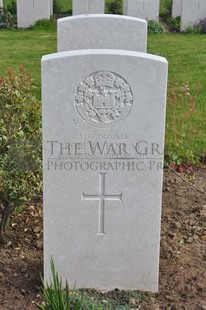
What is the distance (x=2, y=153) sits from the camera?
461cm

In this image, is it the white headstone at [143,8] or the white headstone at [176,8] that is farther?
the white headstone at [176,8]

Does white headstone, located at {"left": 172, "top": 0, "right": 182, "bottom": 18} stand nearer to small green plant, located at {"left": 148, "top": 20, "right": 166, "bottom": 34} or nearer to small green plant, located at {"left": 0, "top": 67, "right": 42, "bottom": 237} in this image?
small green plant, located at {"left": 148, "top": 20, "right": 166, "bottom": 34}

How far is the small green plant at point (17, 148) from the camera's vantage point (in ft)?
14.1

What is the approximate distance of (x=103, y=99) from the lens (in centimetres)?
357

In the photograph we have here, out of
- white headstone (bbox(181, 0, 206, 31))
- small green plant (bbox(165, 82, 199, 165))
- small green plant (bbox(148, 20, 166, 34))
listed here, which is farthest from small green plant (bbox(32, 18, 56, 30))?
small green plant (bbox(165, 82, 199, 165))

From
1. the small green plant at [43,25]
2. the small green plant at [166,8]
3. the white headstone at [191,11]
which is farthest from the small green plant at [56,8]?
the white headstone at [191,11]

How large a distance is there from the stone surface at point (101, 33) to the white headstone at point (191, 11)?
7.83 metres

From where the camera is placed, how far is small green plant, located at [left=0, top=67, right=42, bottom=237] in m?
4.30

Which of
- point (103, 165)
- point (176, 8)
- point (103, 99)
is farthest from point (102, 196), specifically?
point (176, 8)

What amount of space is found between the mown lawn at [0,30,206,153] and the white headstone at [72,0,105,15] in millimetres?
837

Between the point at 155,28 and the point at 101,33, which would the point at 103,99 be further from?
the point at 155,28

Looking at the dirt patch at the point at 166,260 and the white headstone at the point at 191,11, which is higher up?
the white headstone at the point at 191,11

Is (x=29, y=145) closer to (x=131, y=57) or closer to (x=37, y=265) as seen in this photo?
(x=37, y=265)

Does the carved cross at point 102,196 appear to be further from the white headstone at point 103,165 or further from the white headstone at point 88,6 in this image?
the white headstone at point 88,6
